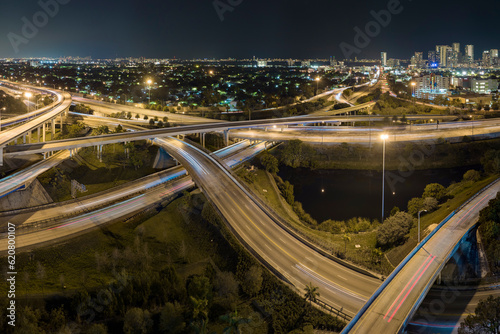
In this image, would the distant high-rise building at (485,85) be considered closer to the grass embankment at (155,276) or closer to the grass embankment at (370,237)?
the grass embankment at (370,237)

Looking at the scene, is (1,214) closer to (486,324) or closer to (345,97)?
(486,324)

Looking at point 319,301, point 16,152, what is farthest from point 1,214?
point 319,301

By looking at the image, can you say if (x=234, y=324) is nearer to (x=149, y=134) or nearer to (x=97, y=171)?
(x=97, y=171)

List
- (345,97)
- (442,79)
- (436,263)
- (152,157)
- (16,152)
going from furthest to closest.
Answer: (442,79)
(345,97)
(152,157)
(16,152)
(436,263)

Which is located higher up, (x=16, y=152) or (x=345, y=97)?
(x=345, y=97)

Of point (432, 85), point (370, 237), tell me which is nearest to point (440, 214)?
point (370, 237)

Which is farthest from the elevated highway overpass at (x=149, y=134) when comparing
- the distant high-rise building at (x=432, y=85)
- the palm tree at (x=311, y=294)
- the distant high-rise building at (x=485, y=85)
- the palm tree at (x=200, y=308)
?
the distant high-rise building at (x=485, y=85)
